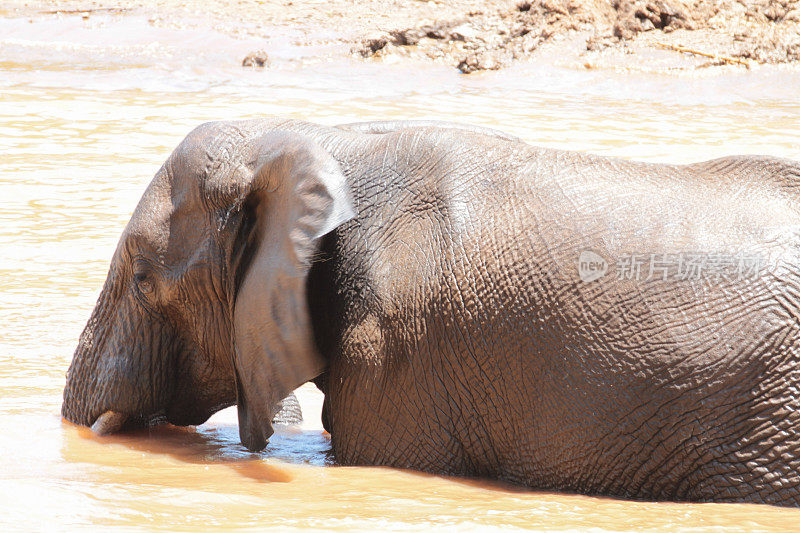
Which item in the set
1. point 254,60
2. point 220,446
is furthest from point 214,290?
point 254,60

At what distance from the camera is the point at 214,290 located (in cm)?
495

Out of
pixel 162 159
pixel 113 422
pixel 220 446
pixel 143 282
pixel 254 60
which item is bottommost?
pixel 162 159

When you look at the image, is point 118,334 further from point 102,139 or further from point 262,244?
point 102,139

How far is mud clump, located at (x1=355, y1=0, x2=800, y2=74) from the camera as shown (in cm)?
1945

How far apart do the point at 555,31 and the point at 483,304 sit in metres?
16.2

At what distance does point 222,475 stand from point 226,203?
110cm

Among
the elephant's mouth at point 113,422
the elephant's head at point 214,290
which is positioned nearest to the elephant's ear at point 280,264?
the elephant's head at point 214,290

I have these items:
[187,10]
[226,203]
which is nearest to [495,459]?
[226,203]

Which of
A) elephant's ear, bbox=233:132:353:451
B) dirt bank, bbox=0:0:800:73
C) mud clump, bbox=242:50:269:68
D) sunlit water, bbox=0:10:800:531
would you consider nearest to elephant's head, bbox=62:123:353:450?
elephant's ear, bbox=233:132:353:451

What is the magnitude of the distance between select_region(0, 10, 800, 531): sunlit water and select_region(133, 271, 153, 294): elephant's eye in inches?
28.2

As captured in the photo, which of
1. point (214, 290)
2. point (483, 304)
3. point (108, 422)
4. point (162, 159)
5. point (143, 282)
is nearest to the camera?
point (483, 304)

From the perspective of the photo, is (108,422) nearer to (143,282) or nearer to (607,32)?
(143,282)

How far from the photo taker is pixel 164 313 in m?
5.17

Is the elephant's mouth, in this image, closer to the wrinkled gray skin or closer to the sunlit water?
the sunlit water
